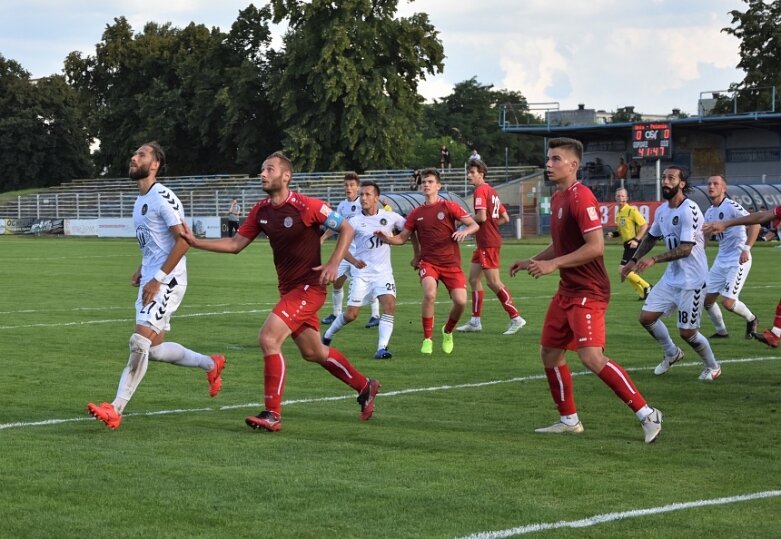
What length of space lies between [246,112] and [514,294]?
59.8 m

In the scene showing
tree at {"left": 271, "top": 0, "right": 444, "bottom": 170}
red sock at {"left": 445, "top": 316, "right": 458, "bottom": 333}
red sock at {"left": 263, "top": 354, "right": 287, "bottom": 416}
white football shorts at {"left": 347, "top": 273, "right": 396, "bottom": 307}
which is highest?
tree at {"left": 271, "top": 0, "right": 444, "bottom": 170}

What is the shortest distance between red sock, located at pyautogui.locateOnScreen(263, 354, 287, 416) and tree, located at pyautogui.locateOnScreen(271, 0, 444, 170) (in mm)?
62321

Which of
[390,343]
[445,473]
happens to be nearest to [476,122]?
[390,343]

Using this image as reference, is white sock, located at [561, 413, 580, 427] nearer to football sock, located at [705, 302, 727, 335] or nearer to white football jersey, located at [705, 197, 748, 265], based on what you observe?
football sock, located at [705, 302, 727, 335]

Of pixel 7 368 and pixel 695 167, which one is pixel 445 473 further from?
pixel 695 167

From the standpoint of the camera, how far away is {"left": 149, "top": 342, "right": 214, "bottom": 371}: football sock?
9680 millimetres

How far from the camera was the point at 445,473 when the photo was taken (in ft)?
24.5

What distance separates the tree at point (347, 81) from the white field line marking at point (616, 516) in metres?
64.9

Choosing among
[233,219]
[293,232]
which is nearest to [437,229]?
[293,232]

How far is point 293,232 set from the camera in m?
9.34

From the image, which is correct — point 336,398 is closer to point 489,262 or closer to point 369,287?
point 369,287

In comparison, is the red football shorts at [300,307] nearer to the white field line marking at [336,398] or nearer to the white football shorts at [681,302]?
the white field line marking at [336,398]

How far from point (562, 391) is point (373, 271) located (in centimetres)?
607

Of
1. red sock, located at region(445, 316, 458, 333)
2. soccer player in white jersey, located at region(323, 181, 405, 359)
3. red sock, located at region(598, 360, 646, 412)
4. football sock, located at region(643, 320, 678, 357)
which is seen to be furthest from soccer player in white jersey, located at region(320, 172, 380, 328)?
red sock, located at region(598, 360, 646, 412)
